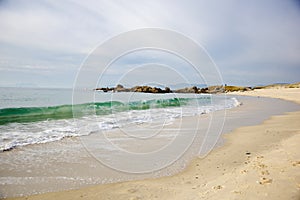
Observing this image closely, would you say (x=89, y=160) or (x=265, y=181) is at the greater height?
(x=265, y=181)

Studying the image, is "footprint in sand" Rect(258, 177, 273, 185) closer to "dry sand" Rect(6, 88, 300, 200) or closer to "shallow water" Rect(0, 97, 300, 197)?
"dry sand" Rect(6, 88, 300, 200)

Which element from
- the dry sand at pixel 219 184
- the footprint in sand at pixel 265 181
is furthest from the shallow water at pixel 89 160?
the footprint in sand at pixel 265 181

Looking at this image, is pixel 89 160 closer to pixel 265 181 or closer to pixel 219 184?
pixel 219 184

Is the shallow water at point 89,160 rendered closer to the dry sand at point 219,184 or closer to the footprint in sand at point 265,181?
the dry sand at point 219,184

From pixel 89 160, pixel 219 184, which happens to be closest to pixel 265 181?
pixel 219 184

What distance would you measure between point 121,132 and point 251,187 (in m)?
6.74

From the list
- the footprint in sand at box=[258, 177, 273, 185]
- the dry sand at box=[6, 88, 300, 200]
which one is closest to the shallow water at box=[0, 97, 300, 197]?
the dry sand at box=[6, 88, 300, 200]

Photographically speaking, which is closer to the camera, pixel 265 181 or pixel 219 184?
pixel 265 181

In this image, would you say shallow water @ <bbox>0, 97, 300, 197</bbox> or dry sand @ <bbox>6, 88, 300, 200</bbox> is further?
shallow water @ <bbox>0, 97, 300, 197</bbox>

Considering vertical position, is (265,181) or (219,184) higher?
(265,181)

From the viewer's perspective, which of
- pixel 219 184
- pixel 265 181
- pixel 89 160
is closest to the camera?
pixel 265 181

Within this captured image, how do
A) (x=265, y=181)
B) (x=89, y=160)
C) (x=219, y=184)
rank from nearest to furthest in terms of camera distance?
(x=265, y=181) → (x=219, y=184) → (x=89, y=160)

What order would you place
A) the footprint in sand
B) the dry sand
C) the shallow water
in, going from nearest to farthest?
the dry sand < the footprint in sand < the shallow water

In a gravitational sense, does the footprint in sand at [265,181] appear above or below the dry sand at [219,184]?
above
